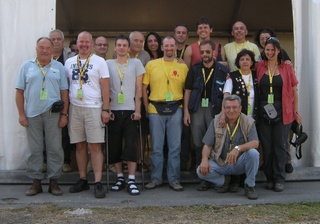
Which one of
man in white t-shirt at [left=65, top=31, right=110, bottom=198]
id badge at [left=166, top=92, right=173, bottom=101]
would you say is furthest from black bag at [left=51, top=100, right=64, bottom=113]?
id badge at [left=166, top=92, right=173, bottom=101]

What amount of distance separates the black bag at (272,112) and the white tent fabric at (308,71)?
0.71 m

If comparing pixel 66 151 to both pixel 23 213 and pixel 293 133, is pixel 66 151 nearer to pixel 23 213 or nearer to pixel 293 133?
pixel 23 213

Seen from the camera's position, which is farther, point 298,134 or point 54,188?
point 298,134

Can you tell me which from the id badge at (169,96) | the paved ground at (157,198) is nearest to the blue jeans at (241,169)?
the paved ground at (157,198)

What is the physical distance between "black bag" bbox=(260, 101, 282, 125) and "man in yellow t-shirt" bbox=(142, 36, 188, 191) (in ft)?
2.96

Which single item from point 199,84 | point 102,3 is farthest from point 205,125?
point 102,3

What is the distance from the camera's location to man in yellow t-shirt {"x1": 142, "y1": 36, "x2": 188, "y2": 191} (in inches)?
185

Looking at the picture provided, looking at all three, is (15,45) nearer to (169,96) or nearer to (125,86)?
(125,86)

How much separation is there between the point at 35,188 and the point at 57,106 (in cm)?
90

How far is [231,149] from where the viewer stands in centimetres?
445

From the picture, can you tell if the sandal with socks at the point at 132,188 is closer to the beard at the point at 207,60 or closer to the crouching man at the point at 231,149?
the crouching man at the point at 231,149

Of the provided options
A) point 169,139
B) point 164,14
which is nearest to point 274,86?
point 169,139

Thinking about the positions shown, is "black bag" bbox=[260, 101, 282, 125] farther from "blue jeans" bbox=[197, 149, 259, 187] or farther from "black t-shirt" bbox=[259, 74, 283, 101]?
"blue jeans" bbox=[197, 149, 259, 187]

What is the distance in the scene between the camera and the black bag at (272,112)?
4.57m
